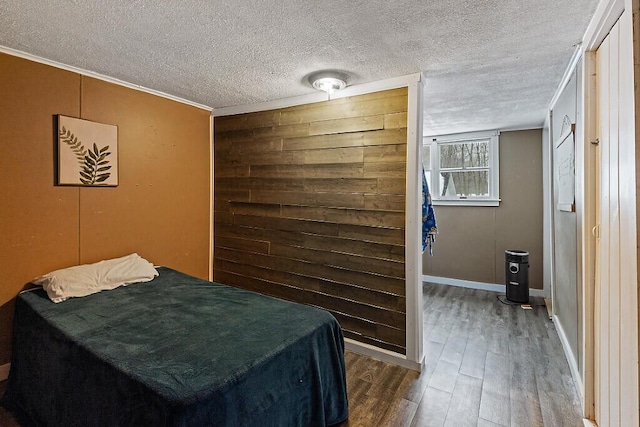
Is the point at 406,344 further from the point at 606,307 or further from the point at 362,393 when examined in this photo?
the point at 606,307

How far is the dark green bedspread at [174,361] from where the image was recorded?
4.29 ft

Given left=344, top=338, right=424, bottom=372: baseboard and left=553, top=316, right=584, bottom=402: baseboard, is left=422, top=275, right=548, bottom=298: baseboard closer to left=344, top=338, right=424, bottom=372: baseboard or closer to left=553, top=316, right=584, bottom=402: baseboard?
left=553, top=316, right=584, bottom=402: baseboard

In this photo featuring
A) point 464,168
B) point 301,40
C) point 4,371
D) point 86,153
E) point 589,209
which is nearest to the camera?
point 589,209

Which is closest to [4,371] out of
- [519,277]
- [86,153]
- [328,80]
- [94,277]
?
[94,277]

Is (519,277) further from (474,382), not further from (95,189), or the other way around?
(95,189)

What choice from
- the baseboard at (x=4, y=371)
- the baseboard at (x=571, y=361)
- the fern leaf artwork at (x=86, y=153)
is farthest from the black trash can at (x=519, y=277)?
the baseboard at (x=4, y=371)

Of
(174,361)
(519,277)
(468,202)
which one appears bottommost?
(519,277)

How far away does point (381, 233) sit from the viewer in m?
2.71

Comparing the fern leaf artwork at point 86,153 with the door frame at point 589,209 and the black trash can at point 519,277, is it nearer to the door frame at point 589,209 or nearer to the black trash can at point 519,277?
the door frame at point 589,209

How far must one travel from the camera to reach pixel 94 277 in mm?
2465

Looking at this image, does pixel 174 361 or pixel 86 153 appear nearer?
pixel 174 361

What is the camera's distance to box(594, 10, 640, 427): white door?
123cm

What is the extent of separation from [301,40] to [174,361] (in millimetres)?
1931

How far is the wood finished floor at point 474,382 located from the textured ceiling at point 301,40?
2329mm
